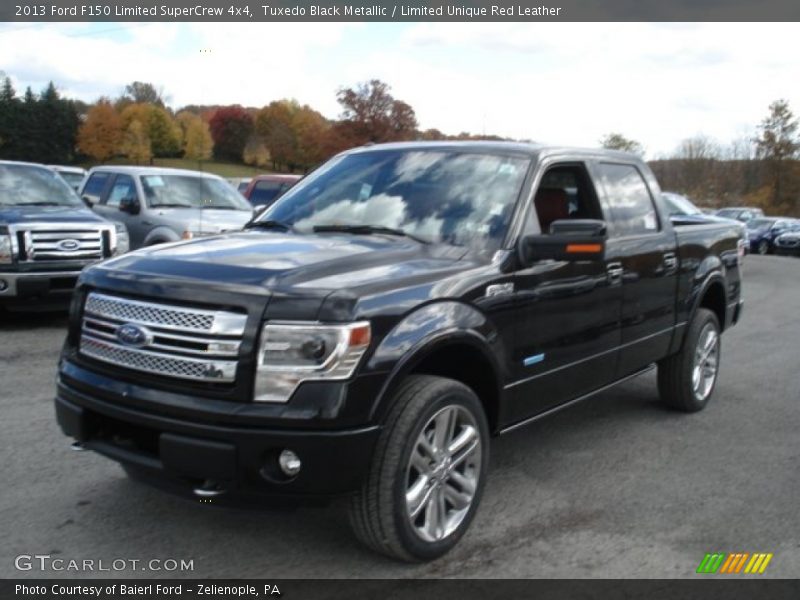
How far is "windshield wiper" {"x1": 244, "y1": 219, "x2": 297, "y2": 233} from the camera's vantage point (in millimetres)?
4656

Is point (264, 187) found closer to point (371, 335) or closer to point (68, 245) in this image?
point (68, 245)

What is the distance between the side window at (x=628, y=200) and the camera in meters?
5.29

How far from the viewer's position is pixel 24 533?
3.79 metres

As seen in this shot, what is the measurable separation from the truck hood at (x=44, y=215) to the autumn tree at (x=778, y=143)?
175ft

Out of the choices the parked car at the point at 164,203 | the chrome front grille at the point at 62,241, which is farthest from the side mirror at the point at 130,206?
the chrome front grille at the point at 62,241

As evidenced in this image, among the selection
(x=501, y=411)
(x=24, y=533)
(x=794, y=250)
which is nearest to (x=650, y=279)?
(x=501, y=411)

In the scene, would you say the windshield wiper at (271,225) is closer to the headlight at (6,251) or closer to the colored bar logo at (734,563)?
the colored bar logo at (734,563)

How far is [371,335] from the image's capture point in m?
3.32

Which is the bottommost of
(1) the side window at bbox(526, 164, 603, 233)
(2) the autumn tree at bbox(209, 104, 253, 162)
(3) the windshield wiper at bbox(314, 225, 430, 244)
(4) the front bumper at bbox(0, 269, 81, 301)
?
(4) the front bumper at bbox(0, 269, 81, 301)

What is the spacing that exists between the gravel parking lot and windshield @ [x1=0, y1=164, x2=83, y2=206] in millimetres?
4164

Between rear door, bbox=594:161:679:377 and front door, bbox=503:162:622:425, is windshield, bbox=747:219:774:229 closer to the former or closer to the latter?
rear door, bbox=594:161:679:377

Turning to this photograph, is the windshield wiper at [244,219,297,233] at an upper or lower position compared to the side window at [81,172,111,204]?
lower

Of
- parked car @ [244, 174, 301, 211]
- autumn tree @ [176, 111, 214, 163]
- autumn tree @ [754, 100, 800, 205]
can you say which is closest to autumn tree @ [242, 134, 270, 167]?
autumn tree @ [176, 111, 214, 163]

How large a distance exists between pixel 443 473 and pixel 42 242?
22.7 ft
